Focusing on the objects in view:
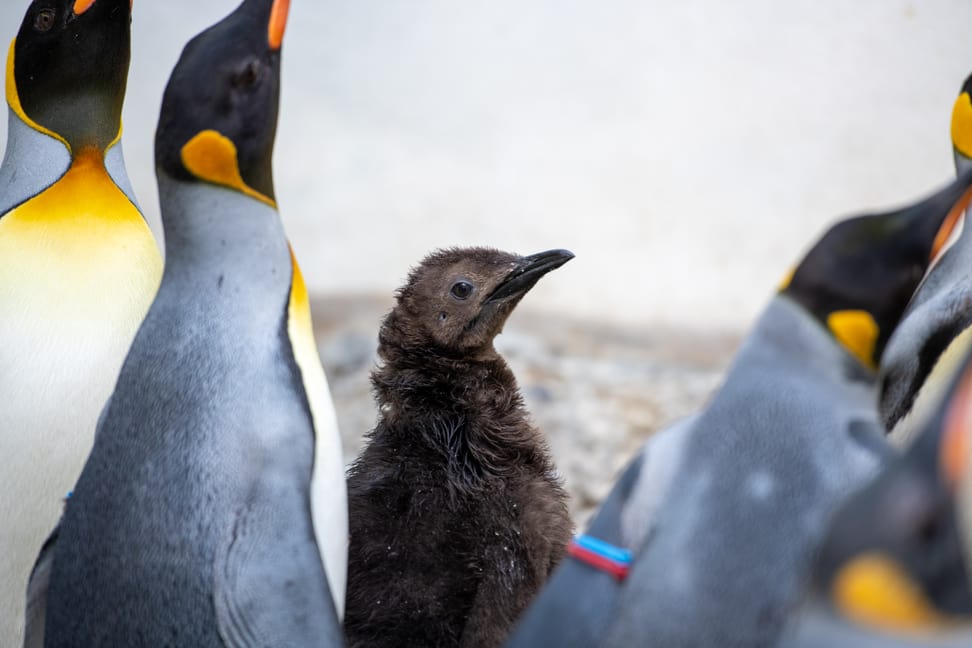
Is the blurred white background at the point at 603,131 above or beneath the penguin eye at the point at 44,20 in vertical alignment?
beneath

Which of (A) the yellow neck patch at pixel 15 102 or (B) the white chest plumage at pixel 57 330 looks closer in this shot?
(B) the white chest plumage at pixel 57 330

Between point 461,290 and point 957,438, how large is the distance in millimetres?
940

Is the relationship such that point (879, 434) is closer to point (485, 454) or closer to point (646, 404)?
point (485, 454)

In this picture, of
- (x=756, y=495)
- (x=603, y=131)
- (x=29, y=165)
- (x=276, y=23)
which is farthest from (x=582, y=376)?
(x=756, y=495)

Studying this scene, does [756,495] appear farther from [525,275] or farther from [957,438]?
[525,275]

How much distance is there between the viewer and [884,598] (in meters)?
0.81

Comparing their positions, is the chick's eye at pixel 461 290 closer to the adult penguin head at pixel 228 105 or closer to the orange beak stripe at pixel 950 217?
the adult penguin head at pixel 228 105

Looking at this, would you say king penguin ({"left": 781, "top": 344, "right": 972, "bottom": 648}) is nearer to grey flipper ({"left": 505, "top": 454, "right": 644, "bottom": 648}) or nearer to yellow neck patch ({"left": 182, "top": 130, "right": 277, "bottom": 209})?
grey flipper ({"left": 505, "top": 454, "right": 644, "bottom": 648})

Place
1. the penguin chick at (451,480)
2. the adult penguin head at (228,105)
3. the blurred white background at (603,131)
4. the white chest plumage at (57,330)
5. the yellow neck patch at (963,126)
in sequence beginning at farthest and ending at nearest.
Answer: the blurred white background at (603,131) → the yellow neck patch at (963,126) → the white chest plumage at (57,330) → the penguin chick at (451,480) → the adult penguin head at (228,105)

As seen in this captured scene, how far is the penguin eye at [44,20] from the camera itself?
1.83 metres

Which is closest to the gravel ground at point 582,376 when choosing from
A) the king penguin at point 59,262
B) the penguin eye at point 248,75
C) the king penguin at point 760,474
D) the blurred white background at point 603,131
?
the blurred white background at point 603,131

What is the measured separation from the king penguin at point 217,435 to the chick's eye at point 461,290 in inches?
11.7

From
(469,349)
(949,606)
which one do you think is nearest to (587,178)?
(469,349)

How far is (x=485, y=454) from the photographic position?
1552mm
